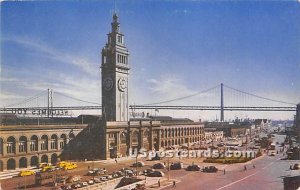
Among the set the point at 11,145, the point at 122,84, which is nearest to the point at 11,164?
the point at 11,145

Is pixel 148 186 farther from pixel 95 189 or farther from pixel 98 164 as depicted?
pixel 98 164

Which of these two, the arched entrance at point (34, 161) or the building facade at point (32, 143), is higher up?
the building facade at point (32, 143)

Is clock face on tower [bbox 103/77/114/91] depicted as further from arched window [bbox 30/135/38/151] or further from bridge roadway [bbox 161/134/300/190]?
bridge roadway [bbox 161/134/300/190]

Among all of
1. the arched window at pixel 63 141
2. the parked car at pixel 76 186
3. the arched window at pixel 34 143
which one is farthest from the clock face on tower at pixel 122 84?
the parked car at pixel 76 186

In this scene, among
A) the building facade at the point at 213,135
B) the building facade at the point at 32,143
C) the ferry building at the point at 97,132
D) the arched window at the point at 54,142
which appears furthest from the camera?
the building facade at the point at 213,135

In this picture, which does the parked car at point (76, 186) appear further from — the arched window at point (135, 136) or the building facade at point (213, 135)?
the building facade at point (213, 135)

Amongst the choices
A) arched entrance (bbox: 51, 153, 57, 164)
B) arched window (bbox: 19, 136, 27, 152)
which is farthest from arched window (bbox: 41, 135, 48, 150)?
arched window (bbox: 19, 136, 27, 152)

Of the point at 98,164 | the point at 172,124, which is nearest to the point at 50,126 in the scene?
the point at 98,164

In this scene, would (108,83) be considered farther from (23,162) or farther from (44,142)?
(23,162)
